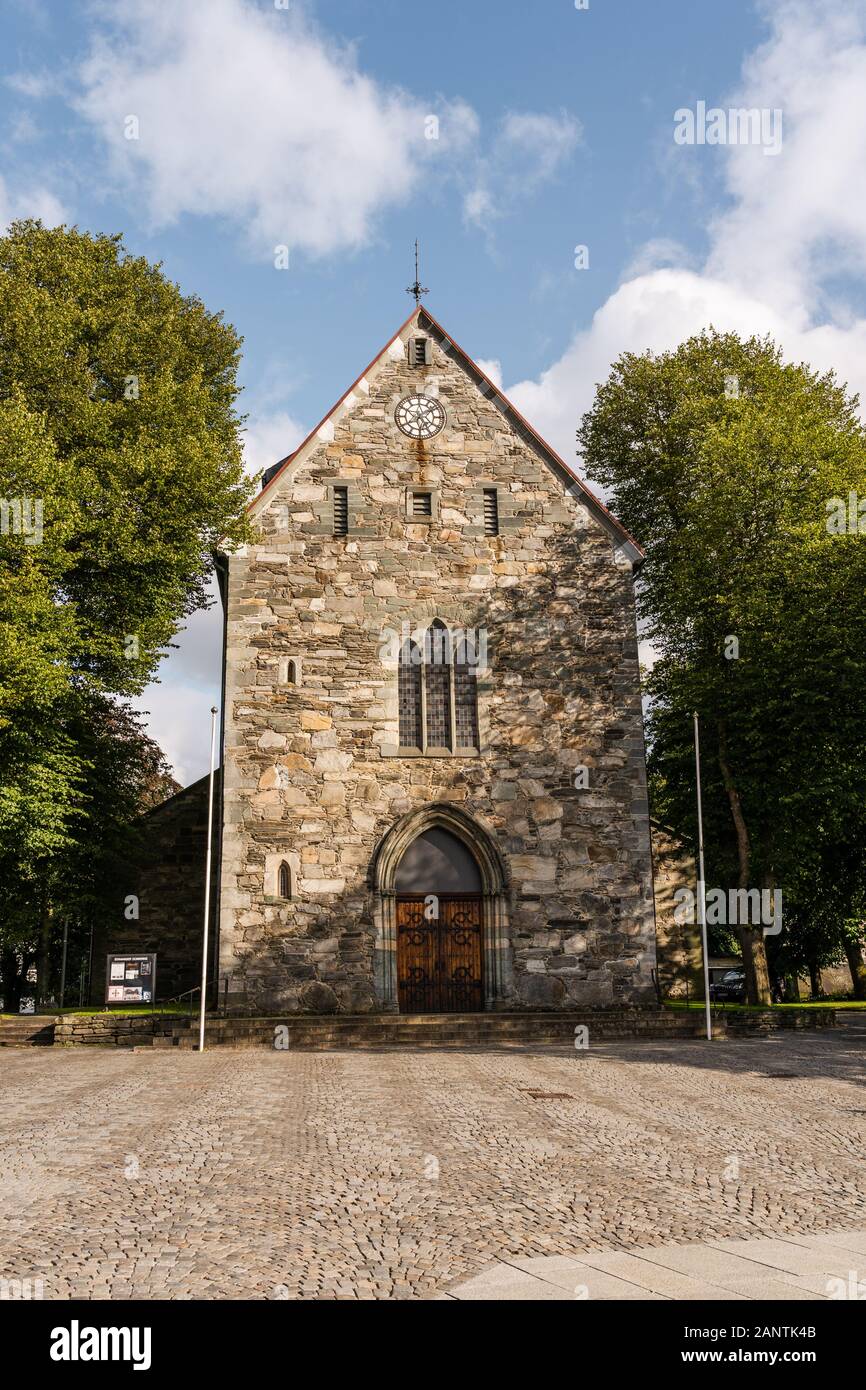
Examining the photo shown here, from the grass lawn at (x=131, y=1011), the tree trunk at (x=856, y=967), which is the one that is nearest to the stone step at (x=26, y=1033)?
the grass lawn at (x=131, y=1011)

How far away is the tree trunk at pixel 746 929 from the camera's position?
27.4 metres

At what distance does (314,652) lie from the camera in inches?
992

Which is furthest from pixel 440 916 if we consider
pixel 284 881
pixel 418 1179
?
pixel 418 1179

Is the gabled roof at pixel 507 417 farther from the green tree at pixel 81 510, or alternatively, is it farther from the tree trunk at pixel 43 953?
the tree trunk at pixel 43 953

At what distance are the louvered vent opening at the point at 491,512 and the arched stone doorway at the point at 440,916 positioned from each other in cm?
706

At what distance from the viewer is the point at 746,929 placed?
28531 millimetres

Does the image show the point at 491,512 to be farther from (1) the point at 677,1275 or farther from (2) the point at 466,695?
(1) the point at 677,1275

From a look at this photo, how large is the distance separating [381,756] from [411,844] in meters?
2.15

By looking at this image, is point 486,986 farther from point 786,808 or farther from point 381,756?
point 786,808

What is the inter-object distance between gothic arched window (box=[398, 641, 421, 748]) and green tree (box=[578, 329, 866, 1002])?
278 inches

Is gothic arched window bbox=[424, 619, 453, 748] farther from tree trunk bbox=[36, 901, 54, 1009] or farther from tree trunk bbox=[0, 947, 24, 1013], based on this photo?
tree trunk bbox=[0, 947, 24, 1013]

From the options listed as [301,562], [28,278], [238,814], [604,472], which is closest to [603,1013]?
[238,814]
